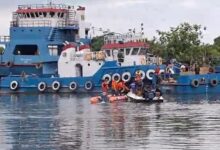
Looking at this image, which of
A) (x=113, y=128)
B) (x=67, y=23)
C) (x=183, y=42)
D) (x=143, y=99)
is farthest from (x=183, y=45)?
(x=113, y=128)

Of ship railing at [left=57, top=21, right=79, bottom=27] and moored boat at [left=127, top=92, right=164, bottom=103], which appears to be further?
ship railing at [left=57, top=21, right=79, bottom=27]

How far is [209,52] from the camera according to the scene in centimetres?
8206

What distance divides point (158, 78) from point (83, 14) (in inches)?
681

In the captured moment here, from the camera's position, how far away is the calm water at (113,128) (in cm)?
2169

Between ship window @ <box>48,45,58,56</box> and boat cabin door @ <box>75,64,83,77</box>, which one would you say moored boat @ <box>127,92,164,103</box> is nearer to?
boat cabin door @ <box>75,64,83,77</box>

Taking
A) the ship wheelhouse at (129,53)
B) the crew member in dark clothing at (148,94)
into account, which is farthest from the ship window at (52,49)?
the crew member in dark clothing at (148,94)

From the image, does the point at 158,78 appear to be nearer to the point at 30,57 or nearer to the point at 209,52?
the point at 30,57

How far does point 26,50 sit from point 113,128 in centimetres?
4178

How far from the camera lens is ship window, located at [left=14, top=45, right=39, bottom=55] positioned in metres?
66.6

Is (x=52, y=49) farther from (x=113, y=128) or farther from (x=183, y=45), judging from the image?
(x=113, y=128)

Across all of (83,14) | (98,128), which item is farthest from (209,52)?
(98,128)

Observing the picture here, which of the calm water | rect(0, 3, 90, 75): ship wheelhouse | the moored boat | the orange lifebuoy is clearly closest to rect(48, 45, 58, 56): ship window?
rect(0, 3, 90, 75): ship wheelhouse

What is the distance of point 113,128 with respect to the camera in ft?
87.5

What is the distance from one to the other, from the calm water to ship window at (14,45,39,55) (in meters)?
26.6
